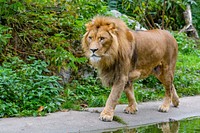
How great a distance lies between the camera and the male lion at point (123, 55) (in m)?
7.02

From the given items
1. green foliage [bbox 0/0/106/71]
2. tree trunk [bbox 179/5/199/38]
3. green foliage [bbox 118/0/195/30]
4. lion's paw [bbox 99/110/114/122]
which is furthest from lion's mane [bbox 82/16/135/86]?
tree trunk [bbox 179/5/199/38]

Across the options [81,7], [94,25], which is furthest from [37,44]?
[94,25]

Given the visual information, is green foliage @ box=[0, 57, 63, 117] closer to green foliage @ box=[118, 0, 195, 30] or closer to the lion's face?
the lion's face

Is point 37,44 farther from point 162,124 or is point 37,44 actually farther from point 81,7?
point 162,124

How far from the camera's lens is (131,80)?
761cm

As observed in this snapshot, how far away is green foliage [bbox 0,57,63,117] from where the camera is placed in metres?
7.27

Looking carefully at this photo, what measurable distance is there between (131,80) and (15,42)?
2720 millimetres

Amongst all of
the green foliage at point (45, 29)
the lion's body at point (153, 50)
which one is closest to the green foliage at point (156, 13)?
the green foliage at point (45, 29)

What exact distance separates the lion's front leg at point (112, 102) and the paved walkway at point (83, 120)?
0.30ft

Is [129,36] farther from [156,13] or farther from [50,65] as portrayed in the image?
[156,13]

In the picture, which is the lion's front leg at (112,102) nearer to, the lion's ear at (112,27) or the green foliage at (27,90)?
the lion's ear at (112,27)

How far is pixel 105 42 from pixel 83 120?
45.7 inches

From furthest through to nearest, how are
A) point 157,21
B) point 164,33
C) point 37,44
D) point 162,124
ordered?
1. point 157,21
2. point 37,44
3. point 164,33
4. point 162,124

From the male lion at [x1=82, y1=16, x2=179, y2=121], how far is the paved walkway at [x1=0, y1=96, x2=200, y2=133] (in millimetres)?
182
